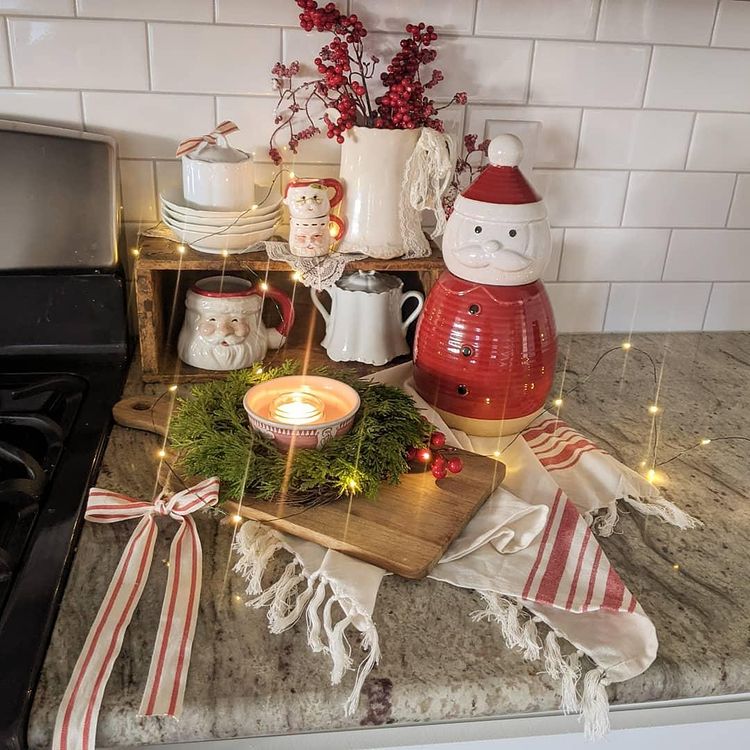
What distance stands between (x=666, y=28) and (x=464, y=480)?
2.31ft

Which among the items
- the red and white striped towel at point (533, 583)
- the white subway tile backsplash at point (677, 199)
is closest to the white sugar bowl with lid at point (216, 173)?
the red and white striped towel at point (533, 583)

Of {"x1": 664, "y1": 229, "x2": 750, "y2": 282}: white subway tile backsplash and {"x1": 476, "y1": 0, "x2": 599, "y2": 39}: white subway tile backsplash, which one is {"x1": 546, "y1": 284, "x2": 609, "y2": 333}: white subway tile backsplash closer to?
{"x1": 664, "y1": 229, "x2": 750, "y2": 282}: white subway tile backsplash

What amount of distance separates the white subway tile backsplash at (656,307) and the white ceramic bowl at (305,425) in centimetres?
58

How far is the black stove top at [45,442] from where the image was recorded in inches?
23.1

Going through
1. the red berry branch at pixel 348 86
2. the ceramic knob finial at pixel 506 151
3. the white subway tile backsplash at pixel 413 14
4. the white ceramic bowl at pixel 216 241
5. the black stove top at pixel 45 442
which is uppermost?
the white subway tile backsplash at pixel 413 14

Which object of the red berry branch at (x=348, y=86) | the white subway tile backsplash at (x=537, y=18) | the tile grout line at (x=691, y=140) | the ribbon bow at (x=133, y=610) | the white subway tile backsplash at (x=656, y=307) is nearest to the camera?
the ribbon bow at (x=133, y=610)

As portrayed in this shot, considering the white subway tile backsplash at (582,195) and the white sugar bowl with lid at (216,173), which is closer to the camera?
the white sugar bowl with lid at (216,173)

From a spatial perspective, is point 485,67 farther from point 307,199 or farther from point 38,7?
point 38,7

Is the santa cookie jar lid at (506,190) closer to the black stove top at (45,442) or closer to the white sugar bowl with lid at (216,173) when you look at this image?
the white sugar bowl with lid at (216,173)

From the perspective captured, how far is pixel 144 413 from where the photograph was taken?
0.90m

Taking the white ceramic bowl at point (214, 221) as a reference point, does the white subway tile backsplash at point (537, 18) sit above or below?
above

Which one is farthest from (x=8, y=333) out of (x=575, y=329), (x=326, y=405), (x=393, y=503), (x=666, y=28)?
(x=666, y=28)

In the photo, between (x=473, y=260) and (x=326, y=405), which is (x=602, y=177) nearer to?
(x=473, y=260)

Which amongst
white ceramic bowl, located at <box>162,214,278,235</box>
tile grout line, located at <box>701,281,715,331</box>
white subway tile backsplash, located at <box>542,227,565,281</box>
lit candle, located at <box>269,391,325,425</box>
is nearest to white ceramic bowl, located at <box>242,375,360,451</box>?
lit candle, located at <box>269,391,325,425</box>
